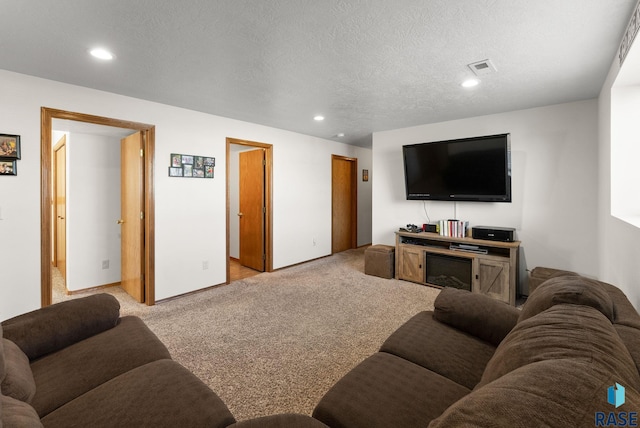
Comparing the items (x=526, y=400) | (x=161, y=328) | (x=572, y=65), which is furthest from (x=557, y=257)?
(x=161, y=328)

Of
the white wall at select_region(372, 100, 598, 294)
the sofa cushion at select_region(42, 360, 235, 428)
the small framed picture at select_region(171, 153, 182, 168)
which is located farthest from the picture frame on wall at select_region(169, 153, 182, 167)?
the white wall at select_region(372, 100, 598, 294)

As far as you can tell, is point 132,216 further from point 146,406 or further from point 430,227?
point 430,227

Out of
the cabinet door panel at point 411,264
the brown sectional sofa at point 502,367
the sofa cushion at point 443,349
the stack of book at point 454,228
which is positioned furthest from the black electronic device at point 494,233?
the sofa cushion at point 443,349

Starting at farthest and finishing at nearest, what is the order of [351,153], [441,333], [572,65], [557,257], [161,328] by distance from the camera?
[351,153]
[557,257]
[161,328]
[572,65]
[441,333]

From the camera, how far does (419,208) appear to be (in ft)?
15.6

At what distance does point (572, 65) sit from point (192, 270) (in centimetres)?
461

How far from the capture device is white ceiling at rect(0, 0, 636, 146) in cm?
174

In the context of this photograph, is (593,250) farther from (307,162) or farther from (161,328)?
(161,328)

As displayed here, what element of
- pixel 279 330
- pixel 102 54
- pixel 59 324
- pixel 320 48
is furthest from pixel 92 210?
pixel 320 48

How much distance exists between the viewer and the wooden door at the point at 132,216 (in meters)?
3.54

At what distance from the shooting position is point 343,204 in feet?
21.7

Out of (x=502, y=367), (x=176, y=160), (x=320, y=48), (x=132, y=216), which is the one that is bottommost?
(x=502, y=367)

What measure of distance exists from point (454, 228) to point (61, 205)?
586 cm

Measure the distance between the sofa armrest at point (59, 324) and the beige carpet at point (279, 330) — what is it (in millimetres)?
785
